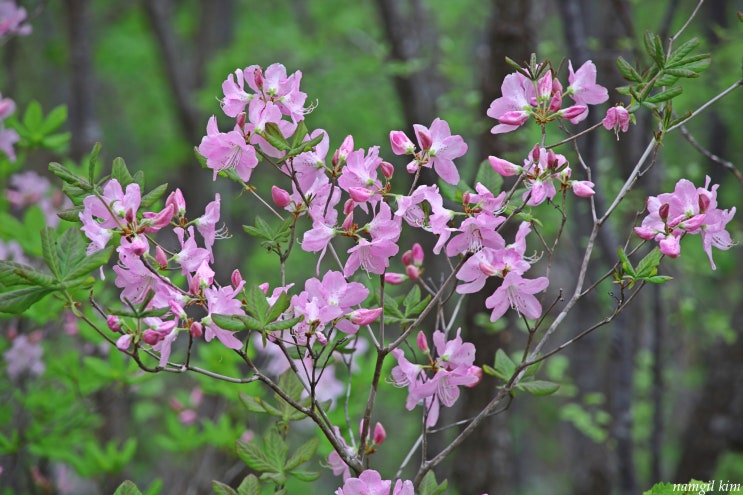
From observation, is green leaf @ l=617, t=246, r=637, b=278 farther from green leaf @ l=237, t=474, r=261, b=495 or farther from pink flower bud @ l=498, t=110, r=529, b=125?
green leaf @ l=237, t=474, r=261, b=495

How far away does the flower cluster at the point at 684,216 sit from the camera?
1.41 meters

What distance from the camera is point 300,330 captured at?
1395 mm

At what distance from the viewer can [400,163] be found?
6992 millimetres

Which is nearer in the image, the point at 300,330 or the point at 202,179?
the point at 300,330

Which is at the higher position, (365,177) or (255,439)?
(365,177)

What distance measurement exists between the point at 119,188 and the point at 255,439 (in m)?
1.69

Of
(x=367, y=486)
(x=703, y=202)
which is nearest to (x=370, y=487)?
(x=367, y=486)

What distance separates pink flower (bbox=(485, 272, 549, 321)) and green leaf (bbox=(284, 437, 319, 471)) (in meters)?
0.54

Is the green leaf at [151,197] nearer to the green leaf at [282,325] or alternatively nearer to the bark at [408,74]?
the green leaf at [282,325]

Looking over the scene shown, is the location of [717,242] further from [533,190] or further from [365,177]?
[365,177]

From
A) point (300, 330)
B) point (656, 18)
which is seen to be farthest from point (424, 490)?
point (656, 18)

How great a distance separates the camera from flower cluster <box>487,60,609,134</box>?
1.45 metres

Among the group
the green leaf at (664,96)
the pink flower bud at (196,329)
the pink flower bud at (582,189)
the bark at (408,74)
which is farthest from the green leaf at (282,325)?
the bark at (408,74)

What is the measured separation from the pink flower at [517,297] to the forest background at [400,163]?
64 cm
